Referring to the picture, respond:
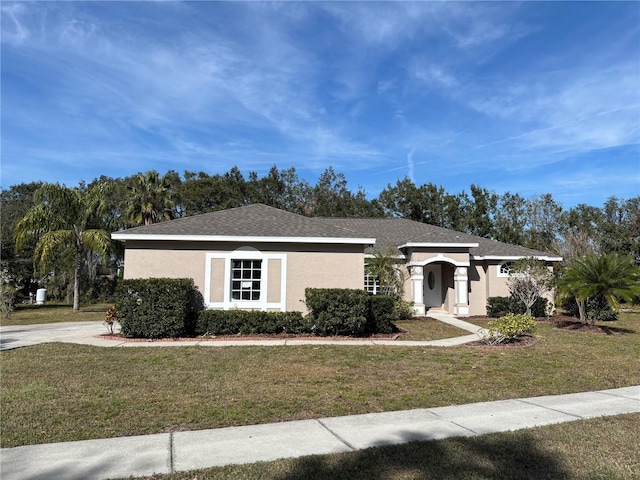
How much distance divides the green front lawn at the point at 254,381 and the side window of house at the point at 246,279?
3.49m

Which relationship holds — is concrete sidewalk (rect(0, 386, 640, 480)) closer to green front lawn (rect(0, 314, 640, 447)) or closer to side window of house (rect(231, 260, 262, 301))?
green front lawn (rect(0, 314, 640, 447))

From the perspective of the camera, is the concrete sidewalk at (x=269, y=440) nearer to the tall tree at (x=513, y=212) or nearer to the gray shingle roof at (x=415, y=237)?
the gray shingle roof at (x=415, y=237)

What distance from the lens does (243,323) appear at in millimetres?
12812

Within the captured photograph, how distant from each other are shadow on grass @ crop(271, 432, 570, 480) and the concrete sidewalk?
9.9 inches

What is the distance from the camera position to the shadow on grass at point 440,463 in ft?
12.9

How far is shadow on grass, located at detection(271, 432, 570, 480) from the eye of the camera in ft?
12.9

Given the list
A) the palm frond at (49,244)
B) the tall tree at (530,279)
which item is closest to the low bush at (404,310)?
the tall tree at (530,279)

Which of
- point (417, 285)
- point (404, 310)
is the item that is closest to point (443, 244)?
point (417, 285)

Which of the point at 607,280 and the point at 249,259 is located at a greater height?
the point at 249,259

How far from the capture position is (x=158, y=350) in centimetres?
1037

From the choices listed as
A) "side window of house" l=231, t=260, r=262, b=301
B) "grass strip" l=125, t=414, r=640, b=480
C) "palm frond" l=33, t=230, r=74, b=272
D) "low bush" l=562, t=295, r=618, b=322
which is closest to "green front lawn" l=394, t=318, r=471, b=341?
"side window of house" l=231, t=260, r=262, b=301

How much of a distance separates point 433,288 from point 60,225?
65.9 ft

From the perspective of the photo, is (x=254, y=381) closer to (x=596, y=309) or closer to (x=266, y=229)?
(x=266, y=229)

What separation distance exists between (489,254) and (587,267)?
19.0 ft
